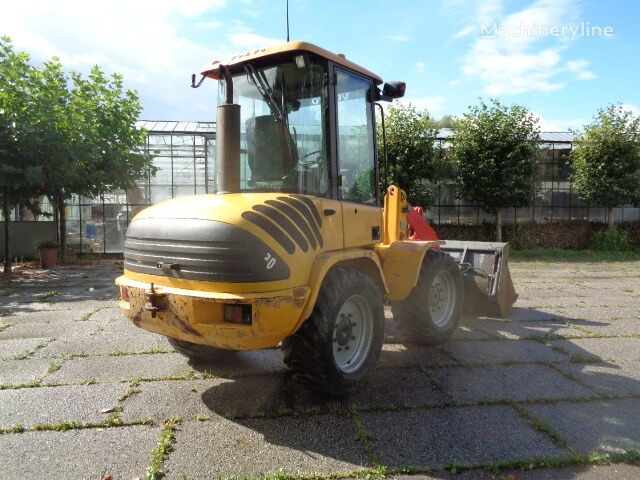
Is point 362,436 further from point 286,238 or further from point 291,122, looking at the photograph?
point 291,122

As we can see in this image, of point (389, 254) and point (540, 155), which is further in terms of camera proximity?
point (540, 155)

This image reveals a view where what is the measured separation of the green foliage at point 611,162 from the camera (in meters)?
17.0

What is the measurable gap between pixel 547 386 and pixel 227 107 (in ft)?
12.2

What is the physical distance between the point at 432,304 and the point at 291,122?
2.87 m

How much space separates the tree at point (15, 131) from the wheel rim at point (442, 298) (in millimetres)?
9515

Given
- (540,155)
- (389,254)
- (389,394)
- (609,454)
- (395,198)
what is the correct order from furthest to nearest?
(540,155) < (395,198) < (389,254) < (389,394) < (609,454)

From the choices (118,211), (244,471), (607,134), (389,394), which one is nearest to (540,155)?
(607,134)

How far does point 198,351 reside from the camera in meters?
4.83

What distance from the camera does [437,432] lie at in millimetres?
3568

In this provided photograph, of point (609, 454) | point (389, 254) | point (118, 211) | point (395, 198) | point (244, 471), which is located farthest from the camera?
point (118, 211)

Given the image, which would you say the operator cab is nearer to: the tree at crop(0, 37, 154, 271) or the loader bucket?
the loader bucket

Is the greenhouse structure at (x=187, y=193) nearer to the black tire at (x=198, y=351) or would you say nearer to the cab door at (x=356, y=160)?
the black tire at (x=198, y=351)

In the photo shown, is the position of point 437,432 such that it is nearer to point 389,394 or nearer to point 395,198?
point 389,394

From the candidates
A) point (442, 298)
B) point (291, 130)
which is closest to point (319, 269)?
point (291, 130)
